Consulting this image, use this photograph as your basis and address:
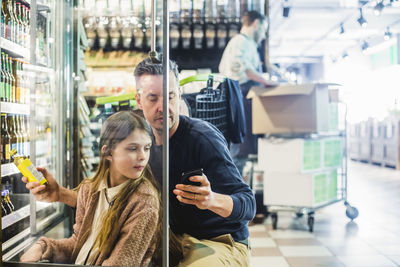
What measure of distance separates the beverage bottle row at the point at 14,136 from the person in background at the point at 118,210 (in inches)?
17.6

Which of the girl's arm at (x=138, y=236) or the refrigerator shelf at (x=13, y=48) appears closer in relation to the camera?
Answer: the girl's arm at (x=138, y=236)

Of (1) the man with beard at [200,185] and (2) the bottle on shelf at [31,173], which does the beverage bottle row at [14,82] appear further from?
(1) the man with beard at [200,185]

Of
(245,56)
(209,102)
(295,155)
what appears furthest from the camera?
(245,56)

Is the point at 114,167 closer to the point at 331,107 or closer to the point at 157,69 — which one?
the point at 157,69

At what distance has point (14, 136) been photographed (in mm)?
2301

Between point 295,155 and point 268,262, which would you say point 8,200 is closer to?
point 268,262

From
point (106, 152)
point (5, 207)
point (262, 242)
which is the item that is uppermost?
point (106, 152)

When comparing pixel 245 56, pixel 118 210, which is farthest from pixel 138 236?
pixel 245 56

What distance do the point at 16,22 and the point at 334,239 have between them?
284 centimetres

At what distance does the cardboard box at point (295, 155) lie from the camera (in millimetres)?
3691

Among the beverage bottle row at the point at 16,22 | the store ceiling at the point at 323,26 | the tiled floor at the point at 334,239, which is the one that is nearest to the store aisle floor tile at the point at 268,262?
the tiled floor at the point at 334,239

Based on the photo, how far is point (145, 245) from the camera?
1544 mm

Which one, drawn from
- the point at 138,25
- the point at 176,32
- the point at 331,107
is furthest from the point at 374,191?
the point at 138,25

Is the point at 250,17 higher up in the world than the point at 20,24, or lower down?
higher up
